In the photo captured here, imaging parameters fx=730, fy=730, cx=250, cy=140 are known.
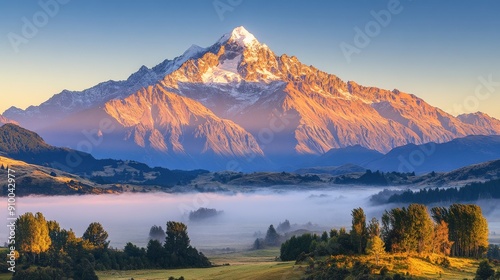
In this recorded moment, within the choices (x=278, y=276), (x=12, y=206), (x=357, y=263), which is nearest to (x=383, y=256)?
(x=357, y=263)

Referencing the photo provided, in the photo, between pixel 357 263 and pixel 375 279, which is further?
pixel 357 263

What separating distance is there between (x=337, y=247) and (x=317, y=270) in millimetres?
18335

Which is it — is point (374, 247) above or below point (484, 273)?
above

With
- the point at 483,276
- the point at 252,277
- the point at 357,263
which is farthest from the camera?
the point at 252,277

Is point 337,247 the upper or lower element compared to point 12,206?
lower

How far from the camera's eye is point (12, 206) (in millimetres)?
181750

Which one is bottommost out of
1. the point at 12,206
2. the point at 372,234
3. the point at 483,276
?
the point at 483,276

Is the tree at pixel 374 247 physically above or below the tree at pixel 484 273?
above

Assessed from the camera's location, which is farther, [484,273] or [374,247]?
[374,247]

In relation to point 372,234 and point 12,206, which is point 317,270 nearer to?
point 372,234

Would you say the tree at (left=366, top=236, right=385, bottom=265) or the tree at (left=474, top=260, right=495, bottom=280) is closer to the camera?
the tree at (left=474, top=260, right=495, bottom=280)

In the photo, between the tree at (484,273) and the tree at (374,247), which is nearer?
the tree at (484,273)

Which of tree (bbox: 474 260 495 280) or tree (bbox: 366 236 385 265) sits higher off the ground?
tree (bbox: 366 236 385 265)

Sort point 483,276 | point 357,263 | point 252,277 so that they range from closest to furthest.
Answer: point 483,276 < point 357,263 < point 252,277
